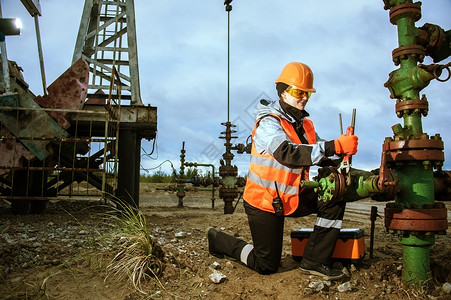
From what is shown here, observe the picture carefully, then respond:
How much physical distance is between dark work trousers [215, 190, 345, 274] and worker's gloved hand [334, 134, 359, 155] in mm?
530

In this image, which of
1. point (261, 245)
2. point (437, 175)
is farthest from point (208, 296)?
point (437, 175)

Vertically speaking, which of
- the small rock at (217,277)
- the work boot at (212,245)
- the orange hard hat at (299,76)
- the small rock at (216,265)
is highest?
the orange hard hat at (299,76)

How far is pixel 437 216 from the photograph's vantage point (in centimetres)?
278

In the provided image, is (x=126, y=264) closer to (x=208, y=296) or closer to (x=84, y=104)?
(x=208, y=296)

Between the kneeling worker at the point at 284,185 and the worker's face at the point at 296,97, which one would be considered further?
the worker's face at the point at 296,97

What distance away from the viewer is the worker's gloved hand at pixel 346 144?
271 centimetres

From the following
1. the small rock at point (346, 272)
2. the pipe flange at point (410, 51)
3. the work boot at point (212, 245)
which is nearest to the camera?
the pipe flange at point (410, 51)

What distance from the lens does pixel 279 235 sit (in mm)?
3236

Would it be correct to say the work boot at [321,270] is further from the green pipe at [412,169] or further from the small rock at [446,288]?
the small rock at [446,288]

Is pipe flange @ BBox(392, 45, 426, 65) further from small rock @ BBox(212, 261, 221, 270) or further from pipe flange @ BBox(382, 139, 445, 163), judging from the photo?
small rock @ BBox(212, 261, 221, 270)

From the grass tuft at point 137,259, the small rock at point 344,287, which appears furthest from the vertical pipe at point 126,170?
the small rock at point 344,287

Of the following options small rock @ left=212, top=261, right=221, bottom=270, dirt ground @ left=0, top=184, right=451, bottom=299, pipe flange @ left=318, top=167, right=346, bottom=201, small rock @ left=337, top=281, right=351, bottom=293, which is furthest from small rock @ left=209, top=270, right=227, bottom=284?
pipe flange @ left=318, top=167, right=346, bottom=201

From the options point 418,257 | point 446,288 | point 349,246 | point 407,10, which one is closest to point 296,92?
point 407,10

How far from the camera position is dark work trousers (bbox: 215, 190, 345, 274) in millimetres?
3061
